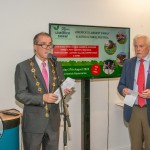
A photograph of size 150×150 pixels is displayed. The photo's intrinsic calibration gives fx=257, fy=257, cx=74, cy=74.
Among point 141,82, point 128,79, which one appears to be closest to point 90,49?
point 128,79

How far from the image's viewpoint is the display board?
10.3ft

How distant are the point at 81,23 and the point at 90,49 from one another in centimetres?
38

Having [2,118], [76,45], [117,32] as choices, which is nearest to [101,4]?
[117,32]

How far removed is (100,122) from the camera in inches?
145

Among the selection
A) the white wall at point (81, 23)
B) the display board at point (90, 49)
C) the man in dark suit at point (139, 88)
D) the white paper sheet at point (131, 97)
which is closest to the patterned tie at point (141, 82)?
the man in dark suit at point (139, 88)

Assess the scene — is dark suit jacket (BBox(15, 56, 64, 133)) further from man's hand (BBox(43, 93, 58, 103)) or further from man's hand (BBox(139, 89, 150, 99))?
man's hand (BBox(139, 89, 150, 99))

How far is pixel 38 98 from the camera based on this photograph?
2.40 meters

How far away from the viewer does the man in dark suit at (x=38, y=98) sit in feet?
7.97

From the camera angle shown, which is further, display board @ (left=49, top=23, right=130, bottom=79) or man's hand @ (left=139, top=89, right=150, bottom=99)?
display board @ (left=49, top=23, right=130, bottom=79)

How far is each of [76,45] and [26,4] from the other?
778 mm

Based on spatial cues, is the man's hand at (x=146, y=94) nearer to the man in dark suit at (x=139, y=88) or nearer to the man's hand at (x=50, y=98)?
the man in dark suit at (x=139, y=88)

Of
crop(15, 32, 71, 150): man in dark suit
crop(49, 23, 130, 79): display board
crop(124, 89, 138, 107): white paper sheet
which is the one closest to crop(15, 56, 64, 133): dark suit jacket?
crop(15, 32, 71, 150): man in dark suit

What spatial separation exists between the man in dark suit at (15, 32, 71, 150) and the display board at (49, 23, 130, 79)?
0.59m

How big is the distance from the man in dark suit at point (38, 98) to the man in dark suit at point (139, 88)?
2.75 feet
